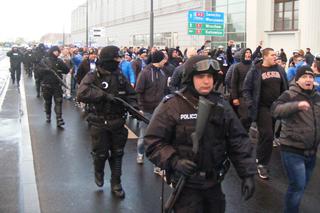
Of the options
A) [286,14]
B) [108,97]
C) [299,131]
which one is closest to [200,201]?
[299,131]

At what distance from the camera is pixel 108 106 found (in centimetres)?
589

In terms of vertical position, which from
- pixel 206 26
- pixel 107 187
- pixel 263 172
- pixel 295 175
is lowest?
pixel 107 187

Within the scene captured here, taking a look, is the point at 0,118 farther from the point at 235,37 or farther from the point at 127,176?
the point at 235,37

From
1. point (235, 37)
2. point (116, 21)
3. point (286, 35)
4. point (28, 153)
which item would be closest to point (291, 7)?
point (286, 35)

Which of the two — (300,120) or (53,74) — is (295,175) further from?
(53,74)

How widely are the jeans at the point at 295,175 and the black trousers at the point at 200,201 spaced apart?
1455 millimetres

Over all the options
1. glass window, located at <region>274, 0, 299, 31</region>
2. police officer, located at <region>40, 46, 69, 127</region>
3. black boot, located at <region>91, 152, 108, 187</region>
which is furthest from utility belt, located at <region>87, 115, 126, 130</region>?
glass window, located at <region>274, 0, 299, 31</region>

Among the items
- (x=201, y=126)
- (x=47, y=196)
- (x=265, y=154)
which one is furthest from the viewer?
(x=265, y=154)

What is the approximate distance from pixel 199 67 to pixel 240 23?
3010 cm

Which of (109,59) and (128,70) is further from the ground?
(109,59)

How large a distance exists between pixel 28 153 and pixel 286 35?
2180cm

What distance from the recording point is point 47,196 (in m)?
6.05

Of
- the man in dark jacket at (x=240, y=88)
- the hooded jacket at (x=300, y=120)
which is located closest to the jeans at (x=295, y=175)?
the hooded jacket at (x=300, y=120)

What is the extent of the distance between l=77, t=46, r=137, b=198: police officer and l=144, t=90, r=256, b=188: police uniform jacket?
243 cm
